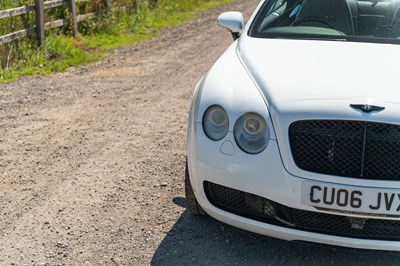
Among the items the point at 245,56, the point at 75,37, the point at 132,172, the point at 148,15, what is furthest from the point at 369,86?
the point at 148,15

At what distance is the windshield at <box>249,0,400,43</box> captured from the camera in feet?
16.0

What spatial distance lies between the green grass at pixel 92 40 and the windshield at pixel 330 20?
5085mm

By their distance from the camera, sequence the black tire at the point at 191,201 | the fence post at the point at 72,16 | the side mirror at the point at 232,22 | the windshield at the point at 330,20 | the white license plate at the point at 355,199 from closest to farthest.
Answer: the white license plate at the point at 355,199 → the black tire at the point at 191,201 → the windshield at the point at 330,20 → the side mirror at the point at 232,22 → the fence post at the point at 72,16

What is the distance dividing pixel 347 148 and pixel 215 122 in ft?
2.52

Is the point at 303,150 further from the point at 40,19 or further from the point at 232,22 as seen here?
the point at 40,19

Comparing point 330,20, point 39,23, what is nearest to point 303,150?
point 330,20

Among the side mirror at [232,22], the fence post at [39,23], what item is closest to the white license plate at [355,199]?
the side mirror at [232,22]

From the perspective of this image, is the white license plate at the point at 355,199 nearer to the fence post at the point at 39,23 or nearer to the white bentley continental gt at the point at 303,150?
the white bentley continental gt at the point at 303,150

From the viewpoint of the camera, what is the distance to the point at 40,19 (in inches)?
429

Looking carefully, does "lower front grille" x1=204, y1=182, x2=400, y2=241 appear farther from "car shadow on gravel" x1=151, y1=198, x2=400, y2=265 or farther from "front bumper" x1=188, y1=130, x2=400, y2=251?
"car shadow on gravel" x1=151, y1=198, x2=400, y2=265

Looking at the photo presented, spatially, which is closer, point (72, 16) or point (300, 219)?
point (300, 219)

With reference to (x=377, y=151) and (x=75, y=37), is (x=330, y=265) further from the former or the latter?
(x=75, y=37)

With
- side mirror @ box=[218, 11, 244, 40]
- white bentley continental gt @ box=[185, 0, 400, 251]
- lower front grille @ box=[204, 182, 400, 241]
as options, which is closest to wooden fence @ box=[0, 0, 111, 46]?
side mirror @ box=[218, 11, 244, 40]

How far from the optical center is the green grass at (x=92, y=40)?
10.0 meters
